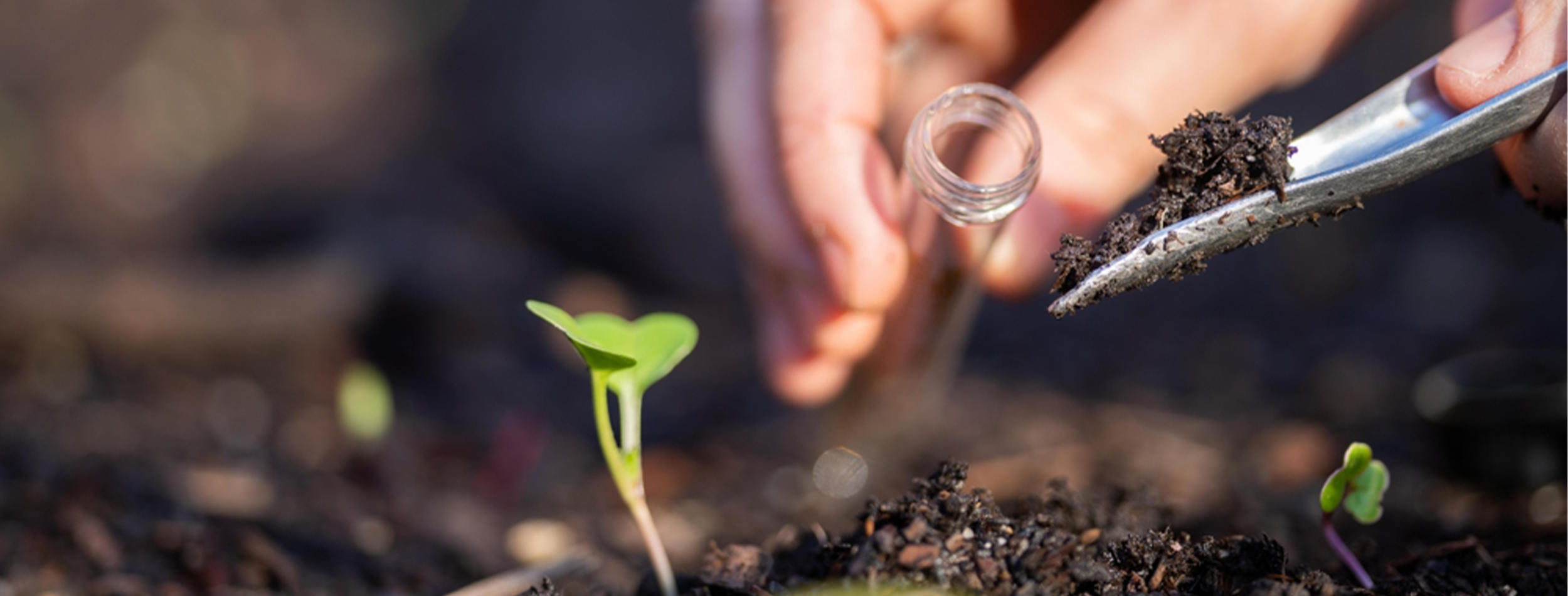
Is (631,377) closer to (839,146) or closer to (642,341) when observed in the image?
(642,341)

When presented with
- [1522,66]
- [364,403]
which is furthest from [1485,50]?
[364,403]

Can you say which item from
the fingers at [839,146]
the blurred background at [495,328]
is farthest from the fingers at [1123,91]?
the blurred background at [495,328]

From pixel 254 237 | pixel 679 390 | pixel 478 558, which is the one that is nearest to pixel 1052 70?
pixel 478 558

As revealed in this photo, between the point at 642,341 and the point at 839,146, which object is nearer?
the point at 642,341

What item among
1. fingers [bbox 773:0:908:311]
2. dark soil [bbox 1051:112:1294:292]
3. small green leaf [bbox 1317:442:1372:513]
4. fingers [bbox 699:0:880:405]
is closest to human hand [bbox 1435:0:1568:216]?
dark soil [bbox 1051:112:1294:292]

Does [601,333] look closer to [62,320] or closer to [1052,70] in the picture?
[1052,70]
